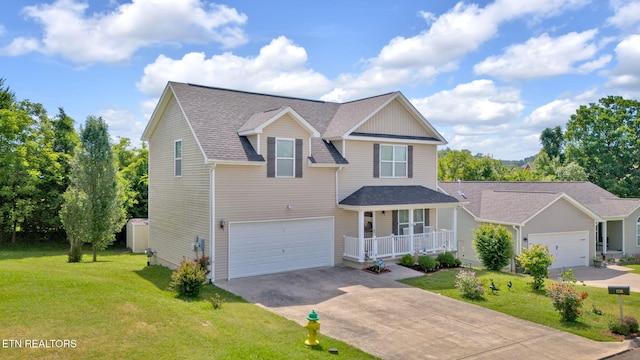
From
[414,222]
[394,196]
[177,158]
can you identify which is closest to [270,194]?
[177,158]

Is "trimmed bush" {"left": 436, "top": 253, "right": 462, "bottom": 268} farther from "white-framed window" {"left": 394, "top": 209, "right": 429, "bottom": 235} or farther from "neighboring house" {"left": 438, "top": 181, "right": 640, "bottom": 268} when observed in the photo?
"neighboring house" {"left": 438, "top": 181, "right": 640, "bottom": 268}

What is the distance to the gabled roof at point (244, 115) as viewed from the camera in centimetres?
1620

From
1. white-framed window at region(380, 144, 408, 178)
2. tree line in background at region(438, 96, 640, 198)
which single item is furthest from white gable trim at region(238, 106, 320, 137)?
tree line in background at region(438, 96, 640, 198)

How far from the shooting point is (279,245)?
16922mm

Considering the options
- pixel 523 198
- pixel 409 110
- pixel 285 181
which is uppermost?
pixel 409 110

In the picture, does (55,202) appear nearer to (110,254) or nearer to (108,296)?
(110,254)

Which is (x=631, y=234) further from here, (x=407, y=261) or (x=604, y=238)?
(x=407, y=261)

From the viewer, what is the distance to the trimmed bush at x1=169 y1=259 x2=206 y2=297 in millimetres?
12414

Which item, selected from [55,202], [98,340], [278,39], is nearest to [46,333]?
[98,340]

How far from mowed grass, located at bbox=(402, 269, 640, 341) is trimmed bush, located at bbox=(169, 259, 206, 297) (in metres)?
7.78

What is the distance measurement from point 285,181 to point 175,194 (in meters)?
5.14

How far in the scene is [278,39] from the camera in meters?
18.4

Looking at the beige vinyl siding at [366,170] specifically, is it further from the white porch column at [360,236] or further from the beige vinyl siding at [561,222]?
the beige vinyl siding at [561,222]

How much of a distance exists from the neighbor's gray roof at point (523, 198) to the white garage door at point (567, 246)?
76.5 inches
